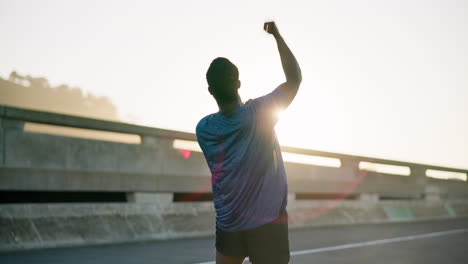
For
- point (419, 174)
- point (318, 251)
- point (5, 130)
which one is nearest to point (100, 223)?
point (5, 130)

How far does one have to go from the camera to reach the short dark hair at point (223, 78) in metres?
3.39

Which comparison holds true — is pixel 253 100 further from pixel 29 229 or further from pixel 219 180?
pixel 29 229

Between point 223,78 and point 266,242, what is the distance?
949 mm

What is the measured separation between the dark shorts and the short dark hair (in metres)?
0.75

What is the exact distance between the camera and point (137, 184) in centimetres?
1014

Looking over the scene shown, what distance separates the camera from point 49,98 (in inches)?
4134

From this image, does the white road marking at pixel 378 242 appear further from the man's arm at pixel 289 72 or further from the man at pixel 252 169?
the man's arm at pixel 289 72

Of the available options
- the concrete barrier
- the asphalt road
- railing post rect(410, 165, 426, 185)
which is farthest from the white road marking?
railing post rect(410, 165, 426, 185)

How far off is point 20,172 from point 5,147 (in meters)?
0.41

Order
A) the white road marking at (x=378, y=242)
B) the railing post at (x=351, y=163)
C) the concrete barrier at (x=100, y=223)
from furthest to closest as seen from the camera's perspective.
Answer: the railing post at (x=351, y=163) → the white road marking at (x=378, y=242) → the concrete barrier at (x=100, y=223)

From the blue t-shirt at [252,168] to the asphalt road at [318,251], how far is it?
4.48 meters

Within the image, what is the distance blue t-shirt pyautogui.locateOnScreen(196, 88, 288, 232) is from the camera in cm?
335

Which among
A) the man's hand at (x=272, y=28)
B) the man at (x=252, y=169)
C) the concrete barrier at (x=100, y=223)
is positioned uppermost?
the man's hand at (x=272, y=28)

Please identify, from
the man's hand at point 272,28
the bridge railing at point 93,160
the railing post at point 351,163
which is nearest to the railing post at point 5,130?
the bridge railing at point 93,160
